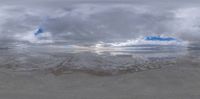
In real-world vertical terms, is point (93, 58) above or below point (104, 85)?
above

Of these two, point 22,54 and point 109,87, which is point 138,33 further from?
point 109,87

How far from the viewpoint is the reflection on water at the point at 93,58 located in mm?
4496

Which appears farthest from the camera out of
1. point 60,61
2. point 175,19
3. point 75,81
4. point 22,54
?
point 175,19

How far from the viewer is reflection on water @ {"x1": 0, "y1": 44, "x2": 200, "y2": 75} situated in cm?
450

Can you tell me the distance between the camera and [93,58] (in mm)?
5023

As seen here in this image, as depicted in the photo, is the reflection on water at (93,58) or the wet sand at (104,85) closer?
the wet sand at (104,85)

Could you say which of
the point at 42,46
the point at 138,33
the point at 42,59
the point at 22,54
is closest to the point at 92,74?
the point at 42,59

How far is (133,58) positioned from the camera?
16.6 ft

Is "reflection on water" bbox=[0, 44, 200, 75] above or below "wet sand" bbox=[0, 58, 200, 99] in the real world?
above

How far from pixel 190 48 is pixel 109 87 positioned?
2165 mm

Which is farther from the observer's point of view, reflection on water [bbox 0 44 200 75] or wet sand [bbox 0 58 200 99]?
reflection on water [bbox 0 44 200 75]

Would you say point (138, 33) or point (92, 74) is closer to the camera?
point (92, 74)

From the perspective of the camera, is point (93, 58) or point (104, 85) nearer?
point (104, 85)

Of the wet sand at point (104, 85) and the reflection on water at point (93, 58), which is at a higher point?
the reflection on water at point (93, 58)
